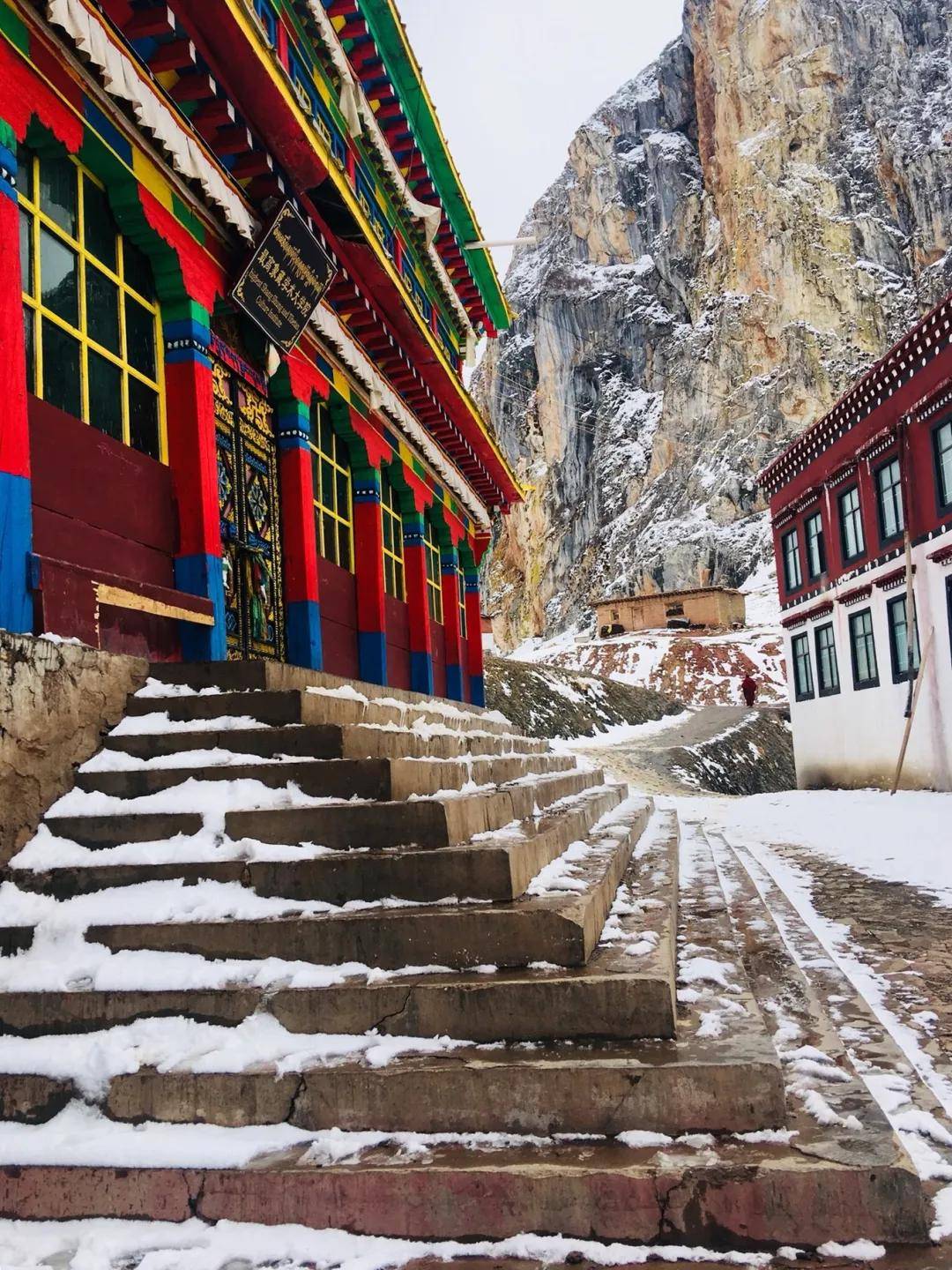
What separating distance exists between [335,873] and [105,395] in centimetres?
370

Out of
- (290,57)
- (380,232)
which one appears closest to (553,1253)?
(290,57)

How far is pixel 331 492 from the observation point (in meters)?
9.52

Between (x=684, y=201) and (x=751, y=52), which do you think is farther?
(x=684, y=201)

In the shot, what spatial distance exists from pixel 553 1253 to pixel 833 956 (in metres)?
3.00

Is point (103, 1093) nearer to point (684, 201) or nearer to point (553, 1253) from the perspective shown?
point (553, 1253)

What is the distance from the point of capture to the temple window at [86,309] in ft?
16.4

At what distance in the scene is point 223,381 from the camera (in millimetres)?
7203

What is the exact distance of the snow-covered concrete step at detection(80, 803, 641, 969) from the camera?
10.3 feet

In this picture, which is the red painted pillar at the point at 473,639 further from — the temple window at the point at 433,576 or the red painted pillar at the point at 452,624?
the temple window at the point at 433,576

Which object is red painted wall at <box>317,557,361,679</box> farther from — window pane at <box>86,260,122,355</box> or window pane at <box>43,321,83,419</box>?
window pane at <box>43,321,83,419</box>

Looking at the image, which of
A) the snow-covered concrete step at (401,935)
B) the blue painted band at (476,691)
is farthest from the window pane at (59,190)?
the blue painted band at (476,691)

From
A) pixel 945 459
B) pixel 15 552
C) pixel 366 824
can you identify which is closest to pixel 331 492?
pixel 15 552

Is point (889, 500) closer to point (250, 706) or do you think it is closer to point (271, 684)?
point (271, 684)

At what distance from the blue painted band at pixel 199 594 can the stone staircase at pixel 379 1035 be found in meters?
1.87
